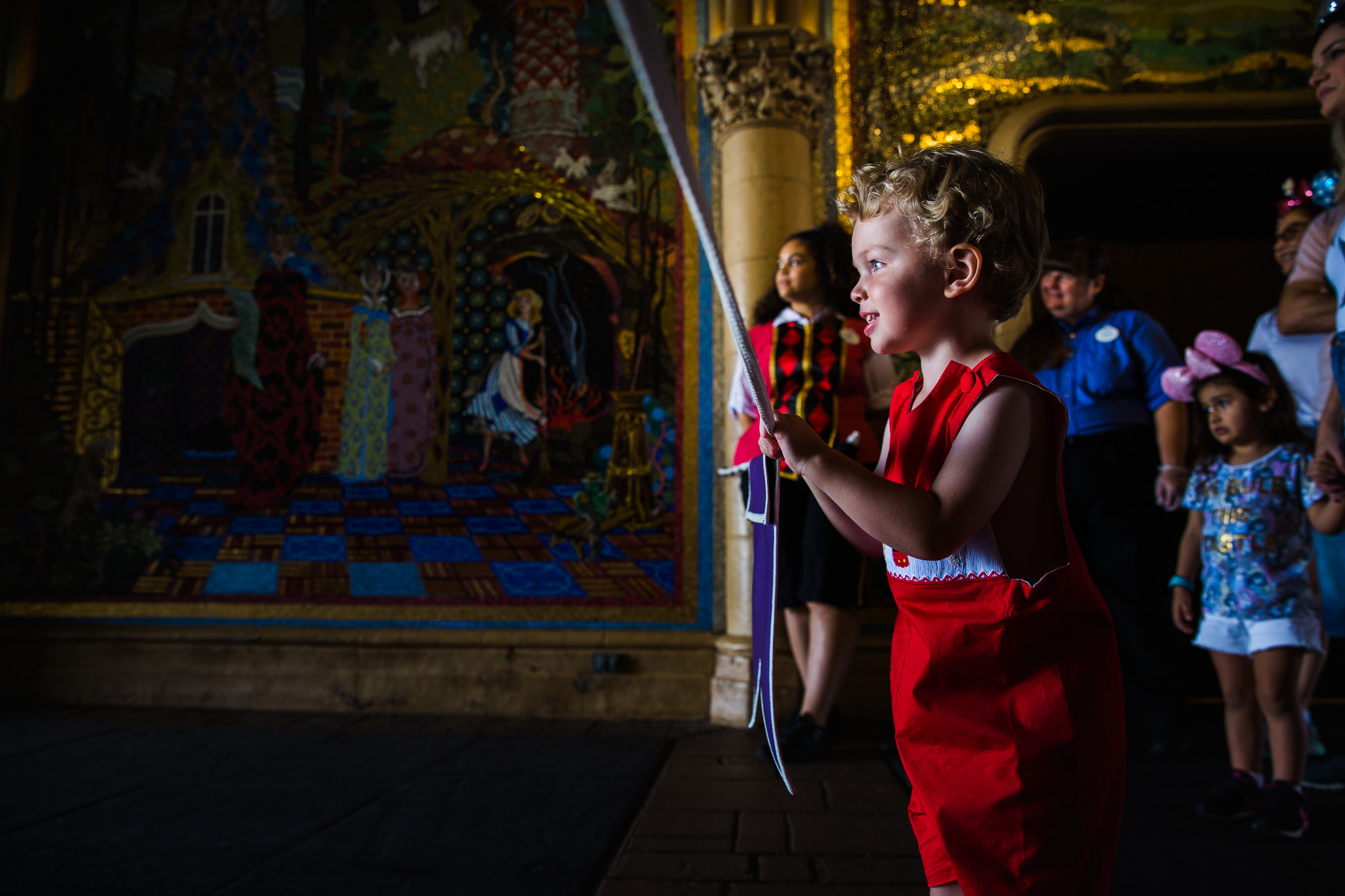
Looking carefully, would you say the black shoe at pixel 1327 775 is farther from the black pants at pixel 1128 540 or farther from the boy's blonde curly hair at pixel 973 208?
the boy's blonde curly hair at pixel 973 208

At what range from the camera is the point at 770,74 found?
3.75 m

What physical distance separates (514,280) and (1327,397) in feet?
10.9

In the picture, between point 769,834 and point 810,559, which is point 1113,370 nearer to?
point 810,559

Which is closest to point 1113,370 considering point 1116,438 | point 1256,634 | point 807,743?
point 1116,438

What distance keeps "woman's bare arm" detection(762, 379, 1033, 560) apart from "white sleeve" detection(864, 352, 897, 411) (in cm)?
216

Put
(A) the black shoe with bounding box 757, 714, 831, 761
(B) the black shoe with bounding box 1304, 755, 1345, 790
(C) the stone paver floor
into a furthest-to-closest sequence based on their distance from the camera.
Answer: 1. (A) the black shoe with bounding box 757, 714, 831, 761
2. (B) the black shoe with bounding box 1304, 755, 1345, 790
3. (C) the stone paver floor

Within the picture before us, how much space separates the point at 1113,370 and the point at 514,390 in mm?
2643

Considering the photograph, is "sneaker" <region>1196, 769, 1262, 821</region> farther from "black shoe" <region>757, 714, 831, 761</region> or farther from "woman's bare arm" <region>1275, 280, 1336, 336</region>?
"woman's bare arm" <region>1275, 280, 1336, 336</region>

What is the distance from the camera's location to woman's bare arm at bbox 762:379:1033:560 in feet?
2.61

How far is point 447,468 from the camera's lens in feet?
13.4

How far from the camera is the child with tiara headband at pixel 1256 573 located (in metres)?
2.03

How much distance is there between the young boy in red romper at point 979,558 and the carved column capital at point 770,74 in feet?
10.1

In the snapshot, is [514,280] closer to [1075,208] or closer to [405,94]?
[405,94]

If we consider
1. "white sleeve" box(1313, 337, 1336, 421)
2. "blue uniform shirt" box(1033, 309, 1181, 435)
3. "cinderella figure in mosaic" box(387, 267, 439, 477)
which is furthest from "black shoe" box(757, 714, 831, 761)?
"cinderella figure in mosaic" box(387, 267, 439, 477)
